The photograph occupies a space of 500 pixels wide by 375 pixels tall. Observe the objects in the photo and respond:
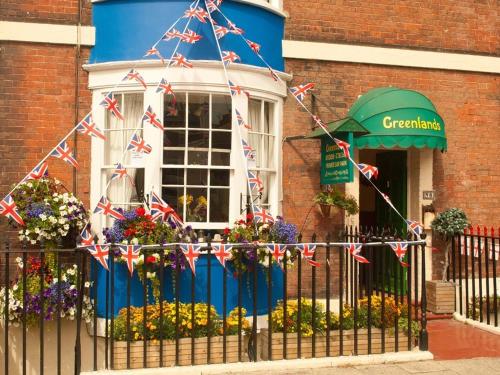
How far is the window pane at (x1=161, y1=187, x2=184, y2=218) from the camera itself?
25.8ft

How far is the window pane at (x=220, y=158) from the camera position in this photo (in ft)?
26.4

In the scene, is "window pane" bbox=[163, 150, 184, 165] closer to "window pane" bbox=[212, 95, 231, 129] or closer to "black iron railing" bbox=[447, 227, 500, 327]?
"window pane" bbox=[212, 95, 231, 129]

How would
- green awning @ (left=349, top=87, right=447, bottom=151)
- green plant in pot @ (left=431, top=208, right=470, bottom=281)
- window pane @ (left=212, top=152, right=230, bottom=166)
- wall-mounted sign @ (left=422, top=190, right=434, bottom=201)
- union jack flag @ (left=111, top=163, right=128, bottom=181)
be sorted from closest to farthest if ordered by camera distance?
union jack flag @ (left=111, top=163, right=128, bottom=181) < window pane @ (left=212, top=152, right=230, bottom=166) < green awning @ (left=349, top=87, right=447, bottom=151) < green plant in pot @ (left=431, top=208, right=470, bottom=281) < wall-mounted sign @ (left=422, top=190, right=434, bottom=201)

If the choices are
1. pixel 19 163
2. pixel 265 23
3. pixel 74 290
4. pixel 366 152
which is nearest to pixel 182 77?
pixel 265 23

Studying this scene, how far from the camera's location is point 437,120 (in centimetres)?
859

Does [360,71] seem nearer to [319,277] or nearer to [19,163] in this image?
[319,277]

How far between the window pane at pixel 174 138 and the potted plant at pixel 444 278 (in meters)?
4.03

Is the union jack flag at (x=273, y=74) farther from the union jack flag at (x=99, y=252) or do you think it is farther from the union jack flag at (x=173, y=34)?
the union jack flag at (x=99, y=252)

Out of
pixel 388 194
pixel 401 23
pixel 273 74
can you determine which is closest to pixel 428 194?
pixel 388 194

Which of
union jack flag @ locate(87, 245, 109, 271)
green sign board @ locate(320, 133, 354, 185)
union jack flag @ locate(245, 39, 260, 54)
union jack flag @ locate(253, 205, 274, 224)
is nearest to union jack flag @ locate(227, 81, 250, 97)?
union jack flag @ locate(245, 39, 260, 54)

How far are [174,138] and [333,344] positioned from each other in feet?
10.9

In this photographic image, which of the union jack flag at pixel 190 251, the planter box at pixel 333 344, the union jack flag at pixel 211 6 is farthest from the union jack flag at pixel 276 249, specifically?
the union jack flag at pixel 211 6

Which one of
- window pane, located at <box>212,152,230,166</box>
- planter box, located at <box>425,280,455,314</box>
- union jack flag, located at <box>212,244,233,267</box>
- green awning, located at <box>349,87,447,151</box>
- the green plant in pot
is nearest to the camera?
union jack flag, located at <box>212,244,233,267</box>

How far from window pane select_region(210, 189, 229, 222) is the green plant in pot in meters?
3.29
